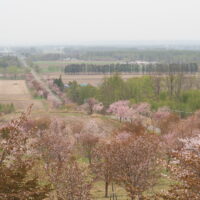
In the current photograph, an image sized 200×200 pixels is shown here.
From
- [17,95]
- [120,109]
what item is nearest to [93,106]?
[120,109]

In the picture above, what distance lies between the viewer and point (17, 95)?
66312 mm

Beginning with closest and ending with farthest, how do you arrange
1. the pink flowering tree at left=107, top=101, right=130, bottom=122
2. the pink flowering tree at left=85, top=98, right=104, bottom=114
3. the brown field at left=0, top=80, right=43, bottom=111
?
the pink flowering tree at left=107, top=101, right=130, bottom=122, the pink flowering tree at left=85, top=98, right=104, bottom=114, the brown field at left=0, top=80, right=43, bottom=111

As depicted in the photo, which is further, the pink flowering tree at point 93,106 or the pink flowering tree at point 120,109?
the pink flowering tree at point 93,106

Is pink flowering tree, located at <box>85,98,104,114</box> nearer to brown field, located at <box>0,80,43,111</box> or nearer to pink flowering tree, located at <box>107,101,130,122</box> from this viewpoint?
pink flowering tree, located at <box>107,101,130,122</box>

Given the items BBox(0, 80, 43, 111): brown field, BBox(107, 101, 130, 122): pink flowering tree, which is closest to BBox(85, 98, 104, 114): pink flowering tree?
BBox(107, 101, 130, 122): pink flowering tree

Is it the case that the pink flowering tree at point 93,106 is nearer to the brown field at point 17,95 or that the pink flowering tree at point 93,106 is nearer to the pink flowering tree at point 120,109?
the pink flowering tree at point 120,109

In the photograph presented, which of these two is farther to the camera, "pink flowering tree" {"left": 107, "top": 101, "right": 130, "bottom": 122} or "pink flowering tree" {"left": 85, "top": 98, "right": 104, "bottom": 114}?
"pink flowering tree" {"left": 85, "top": 98, "right": 104, "bottom": 114}

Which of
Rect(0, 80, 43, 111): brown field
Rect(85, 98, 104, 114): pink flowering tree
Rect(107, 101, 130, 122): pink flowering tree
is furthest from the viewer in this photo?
Rect(0, 80, 43, 111): brown field

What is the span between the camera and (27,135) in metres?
8.14

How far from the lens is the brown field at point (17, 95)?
5586cm

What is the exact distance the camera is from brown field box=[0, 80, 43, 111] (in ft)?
183

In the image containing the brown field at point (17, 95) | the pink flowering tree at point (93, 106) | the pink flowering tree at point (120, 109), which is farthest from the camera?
the brown field at point (17, 95)

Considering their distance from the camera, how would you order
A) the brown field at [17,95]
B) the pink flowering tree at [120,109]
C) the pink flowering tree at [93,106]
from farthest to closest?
the brown field at [17,95]
the pink flowering tree at [93,106]
the pink flowering tree at [120,109]

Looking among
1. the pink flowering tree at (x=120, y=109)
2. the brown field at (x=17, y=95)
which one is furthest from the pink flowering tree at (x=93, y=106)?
the brown field at (x=17, y=95)
